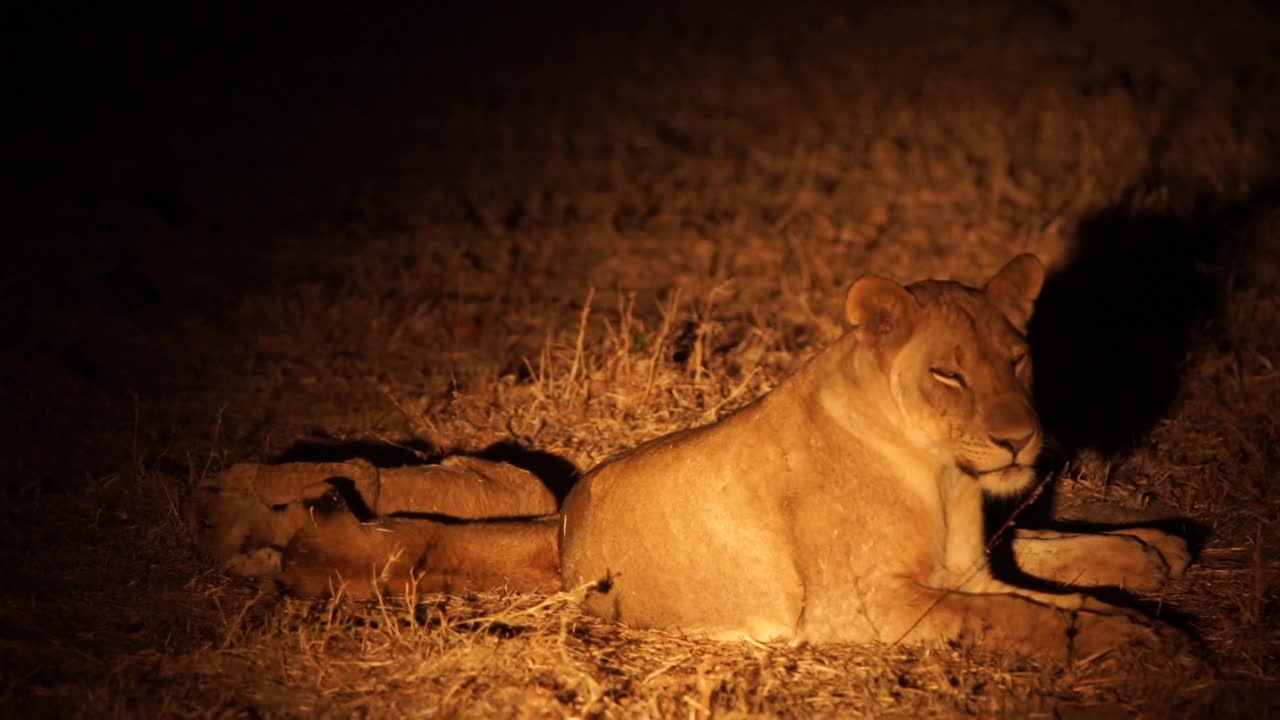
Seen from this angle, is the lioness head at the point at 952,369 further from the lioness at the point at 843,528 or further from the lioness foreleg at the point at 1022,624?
the lioness foreleg at the point at 1022,624

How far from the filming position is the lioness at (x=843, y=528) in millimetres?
3969

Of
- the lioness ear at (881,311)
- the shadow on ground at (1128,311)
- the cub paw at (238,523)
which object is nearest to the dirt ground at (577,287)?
the shadow on ground at (1128,311)

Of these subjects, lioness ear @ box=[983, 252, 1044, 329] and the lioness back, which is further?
lioness ear @ box=[983, 252, 1044, 329]

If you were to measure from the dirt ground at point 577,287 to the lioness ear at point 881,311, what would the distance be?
101 centimetres

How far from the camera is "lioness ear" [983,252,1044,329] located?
13.9ft

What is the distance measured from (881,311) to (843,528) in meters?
0.72

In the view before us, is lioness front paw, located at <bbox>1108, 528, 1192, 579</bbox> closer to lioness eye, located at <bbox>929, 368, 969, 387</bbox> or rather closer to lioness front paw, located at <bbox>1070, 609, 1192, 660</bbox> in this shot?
lioness front paw, located at <bbox>1070, 609, 1192, 660</bbox>

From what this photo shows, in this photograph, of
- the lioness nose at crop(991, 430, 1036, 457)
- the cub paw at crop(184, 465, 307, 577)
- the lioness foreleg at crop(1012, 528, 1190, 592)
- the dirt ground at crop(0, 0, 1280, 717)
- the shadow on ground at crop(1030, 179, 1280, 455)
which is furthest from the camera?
the shadow on ground at crop(1030, 179, 1280, 455)

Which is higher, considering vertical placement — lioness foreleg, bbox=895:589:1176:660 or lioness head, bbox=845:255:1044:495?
lioness head, bbox=845:255:1044:495

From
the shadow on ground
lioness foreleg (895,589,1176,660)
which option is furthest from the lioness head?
the shadow on ground

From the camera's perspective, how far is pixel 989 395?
3896 millimetres

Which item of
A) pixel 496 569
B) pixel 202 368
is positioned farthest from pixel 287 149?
pixel 496 569

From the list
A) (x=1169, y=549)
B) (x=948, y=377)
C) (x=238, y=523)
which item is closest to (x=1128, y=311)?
(x=1169, y=549)

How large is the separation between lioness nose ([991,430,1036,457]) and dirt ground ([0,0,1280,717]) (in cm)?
67
